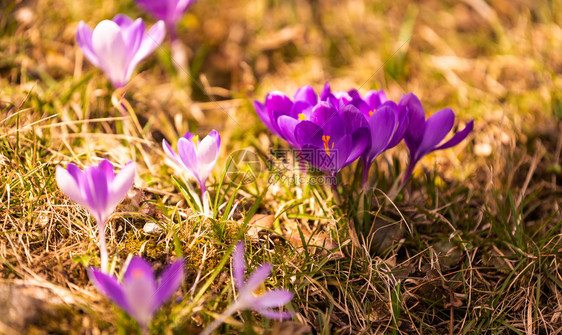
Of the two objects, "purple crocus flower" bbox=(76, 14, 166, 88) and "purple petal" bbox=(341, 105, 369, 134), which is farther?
"purple crocus flower" bbox=(76, 14, 166, 88)

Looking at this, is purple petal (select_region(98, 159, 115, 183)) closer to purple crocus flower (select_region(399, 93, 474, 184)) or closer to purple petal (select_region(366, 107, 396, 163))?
purple petal (select_region(366, 107, 396, 163))

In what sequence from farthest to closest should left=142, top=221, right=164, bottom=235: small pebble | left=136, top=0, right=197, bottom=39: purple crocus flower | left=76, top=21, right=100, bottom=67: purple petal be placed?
left=136, top=0, right=197, bottom=39: purple crocus flower < left=76, top=21, right=100, bottom=67: purple petal < left=142, top=221, right=164, bottom=235: small pebble

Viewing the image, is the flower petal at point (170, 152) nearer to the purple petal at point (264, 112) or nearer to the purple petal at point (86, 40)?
the purple petal at point (264, 112)

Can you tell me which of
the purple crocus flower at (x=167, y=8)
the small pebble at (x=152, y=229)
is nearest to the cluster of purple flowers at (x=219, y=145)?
the small pebble at (x=152, y=229)

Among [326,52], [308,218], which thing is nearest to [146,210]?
[308,218]

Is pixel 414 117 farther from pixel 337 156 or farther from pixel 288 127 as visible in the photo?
pixel 288 127

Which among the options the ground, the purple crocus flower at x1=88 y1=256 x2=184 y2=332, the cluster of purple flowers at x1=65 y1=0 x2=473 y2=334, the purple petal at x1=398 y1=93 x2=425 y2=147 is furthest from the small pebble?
the purple petal at x1=398 y1=93 x2=425 y2=147

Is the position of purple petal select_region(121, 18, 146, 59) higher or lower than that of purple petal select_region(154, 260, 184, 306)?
higher
